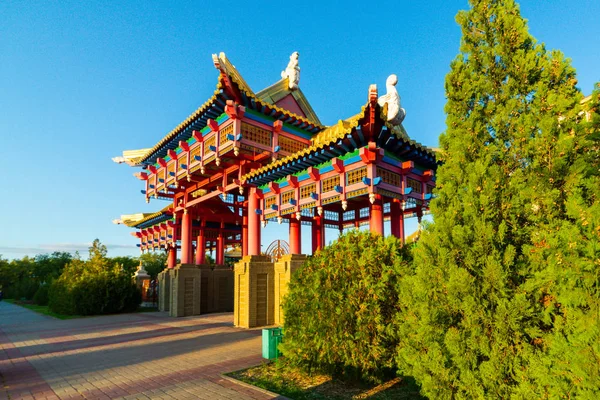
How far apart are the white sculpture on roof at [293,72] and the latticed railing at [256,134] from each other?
4.17 meters

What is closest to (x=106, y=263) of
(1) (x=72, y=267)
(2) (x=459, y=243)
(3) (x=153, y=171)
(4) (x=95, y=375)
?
(1) (x=72, y=267)

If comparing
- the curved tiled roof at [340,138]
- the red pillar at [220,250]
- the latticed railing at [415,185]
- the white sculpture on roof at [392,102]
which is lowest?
the red pillar at [220,250]

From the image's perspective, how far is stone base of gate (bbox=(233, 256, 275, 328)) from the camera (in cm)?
1399

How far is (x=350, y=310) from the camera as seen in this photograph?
649 centimetres

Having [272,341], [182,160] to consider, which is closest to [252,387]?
[272,341]

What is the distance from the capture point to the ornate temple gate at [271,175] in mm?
11922

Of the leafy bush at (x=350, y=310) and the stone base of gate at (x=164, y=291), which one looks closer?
the leafy bush at (x=350, y=310)

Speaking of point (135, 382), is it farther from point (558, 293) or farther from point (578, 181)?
point (578, 181)

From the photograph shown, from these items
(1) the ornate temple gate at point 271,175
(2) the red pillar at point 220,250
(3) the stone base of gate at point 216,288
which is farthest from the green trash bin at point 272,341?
(2) the red pillar at point 220,250

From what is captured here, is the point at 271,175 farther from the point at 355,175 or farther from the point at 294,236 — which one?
the point at 355,175

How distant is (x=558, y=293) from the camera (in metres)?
3.51

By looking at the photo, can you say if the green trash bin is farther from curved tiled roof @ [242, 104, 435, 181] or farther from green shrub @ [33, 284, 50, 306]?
green shrub @ [33, 284, 50, 306]

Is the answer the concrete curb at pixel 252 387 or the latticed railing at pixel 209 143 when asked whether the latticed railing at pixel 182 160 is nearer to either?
the latticed railing at pixel 209 143

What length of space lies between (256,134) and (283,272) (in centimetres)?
608
